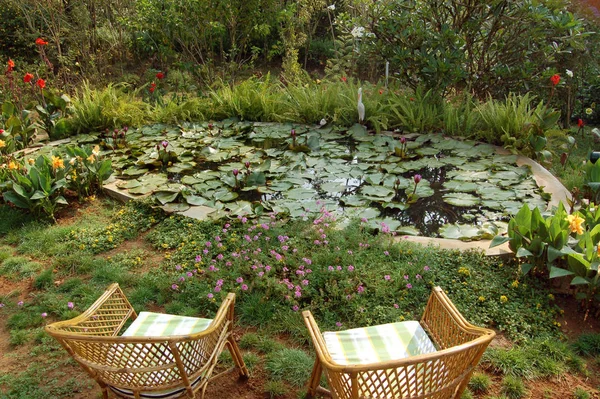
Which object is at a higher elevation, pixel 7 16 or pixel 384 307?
pixel 7 16

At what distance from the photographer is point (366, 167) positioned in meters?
4.31

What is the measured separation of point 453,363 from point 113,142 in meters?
4.51

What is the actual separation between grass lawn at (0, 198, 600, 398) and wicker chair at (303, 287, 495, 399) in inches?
18.0

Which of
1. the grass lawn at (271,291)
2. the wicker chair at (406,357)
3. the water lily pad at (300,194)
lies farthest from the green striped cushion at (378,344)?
the water lily pad at (300,194)

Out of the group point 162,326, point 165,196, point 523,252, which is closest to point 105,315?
point 162,326

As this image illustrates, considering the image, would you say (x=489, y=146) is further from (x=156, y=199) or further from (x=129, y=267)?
(x=129, y=267)

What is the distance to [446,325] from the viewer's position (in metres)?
1.79

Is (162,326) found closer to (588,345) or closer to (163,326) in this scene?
(163,326)

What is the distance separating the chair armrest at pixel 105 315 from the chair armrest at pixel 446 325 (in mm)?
1358

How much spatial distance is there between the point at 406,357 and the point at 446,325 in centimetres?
31

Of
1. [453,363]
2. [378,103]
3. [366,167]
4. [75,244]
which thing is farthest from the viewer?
[378,103]

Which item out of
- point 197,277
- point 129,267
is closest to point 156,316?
point 197,277

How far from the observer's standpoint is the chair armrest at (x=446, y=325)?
1596 mm

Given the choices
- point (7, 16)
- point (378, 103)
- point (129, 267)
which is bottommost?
point (129, 267)
